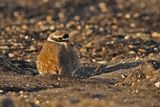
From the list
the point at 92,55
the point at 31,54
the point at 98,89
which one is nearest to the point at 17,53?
the point at 31,54

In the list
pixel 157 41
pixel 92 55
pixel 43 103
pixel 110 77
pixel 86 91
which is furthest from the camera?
pixel 157 41

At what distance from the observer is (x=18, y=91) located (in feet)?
32.2

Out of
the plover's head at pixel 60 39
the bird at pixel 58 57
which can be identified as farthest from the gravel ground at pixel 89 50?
the plover's head at pixel 60 39

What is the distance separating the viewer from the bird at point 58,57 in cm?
1049

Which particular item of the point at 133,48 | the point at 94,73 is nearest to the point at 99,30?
the point at 133,48

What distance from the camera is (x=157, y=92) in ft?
31.1

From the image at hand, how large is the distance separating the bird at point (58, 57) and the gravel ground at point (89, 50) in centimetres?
15

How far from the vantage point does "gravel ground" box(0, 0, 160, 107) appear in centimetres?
918

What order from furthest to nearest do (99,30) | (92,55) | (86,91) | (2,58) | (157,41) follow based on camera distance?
(99,30) → (157,41) → (92,55) → (2,58) → (86,91)

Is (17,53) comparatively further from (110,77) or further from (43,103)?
(43,103)

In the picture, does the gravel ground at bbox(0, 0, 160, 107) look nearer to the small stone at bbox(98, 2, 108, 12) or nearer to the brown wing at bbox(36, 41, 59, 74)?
the small stone at bbox(98, 2, 108, 12)

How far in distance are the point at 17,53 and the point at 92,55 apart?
168cm

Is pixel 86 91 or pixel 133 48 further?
pixel 133 48

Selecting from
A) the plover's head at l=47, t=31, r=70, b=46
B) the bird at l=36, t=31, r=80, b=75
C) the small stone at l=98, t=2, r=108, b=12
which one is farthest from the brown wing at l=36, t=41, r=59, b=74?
the small stone at l=98, t=2, r=108, b=12
